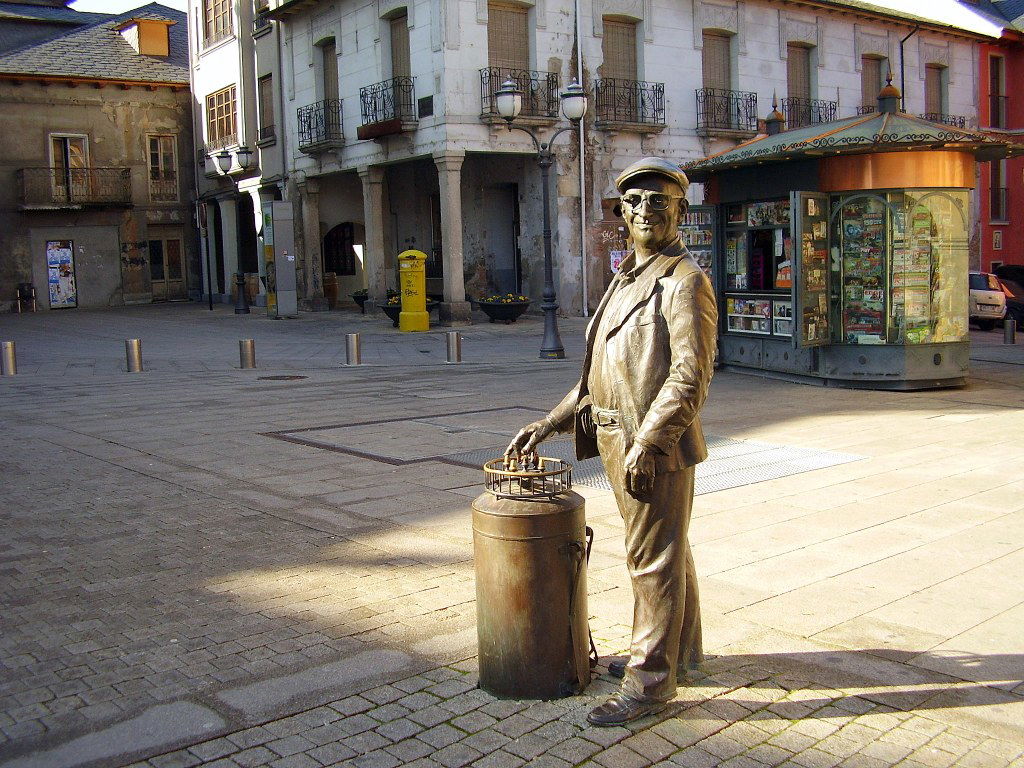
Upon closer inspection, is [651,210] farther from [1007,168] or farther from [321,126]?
→ [1007,168]

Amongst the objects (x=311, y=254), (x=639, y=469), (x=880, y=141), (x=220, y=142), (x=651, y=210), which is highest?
(x=220, y=142)

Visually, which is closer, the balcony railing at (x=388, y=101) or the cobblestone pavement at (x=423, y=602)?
the cobblestone pavement at (x=423, y=602)

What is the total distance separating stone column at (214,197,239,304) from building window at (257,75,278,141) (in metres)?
4.09

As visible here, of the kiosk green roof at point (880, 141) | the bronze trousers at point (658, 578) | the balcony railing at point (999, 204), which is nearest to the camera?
the bronze trousers at point (658, 578)

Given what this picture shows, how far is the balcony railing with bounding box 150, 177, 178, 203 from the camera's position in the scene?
37.3 m

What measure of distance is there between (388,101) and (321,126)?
3.79m

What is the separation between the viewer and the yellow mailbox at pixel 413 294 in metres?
23.3

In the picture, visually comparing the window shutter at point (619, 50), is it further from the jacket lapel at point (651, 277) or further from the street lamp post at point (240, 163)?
the jacket lapel at point (651, 277)

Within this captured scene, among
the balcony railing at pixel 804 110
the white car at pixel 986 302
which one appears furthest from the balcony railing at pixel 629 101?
the white car at pixel 986 302

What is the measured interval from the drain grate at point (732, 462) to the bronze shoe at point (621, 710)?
144 inches

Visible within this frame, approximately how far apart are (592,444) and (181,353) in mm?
16459

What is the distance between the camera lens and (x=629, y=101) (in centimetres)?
2534

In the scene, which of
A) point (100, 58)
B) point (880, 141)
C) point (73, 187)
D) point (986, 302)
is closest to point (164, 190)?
point (73, 187)

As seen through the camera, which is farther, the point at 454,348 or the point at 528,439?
the point at 454,348
